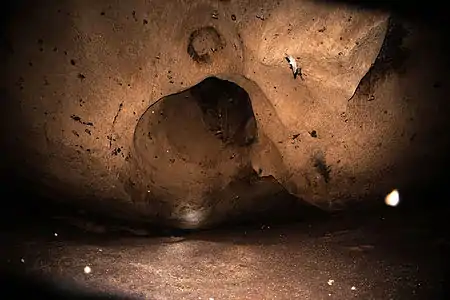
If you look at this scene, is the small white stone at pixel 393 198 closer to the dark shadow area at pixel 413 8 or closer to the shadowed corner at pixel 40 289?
the dark shadow area at pixel 413 8

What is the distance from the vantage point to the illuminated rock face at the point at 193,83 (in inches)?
80.3

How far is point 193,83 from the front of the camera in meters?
2.26

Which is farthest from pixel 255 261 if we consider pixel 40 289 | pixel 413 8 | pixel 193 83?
pixel 413 8

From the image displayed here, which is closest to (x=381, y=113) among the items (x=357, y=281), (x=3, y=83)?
(x=357, y=281)

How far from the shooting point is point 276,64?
222 cm

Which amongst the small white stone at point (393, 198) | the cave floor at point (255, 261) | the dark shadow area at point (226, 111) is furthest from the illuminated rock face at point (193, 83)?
the dark shadow area at point (226, 111)

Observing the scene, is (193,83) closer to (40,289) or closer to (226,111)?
(226,111)

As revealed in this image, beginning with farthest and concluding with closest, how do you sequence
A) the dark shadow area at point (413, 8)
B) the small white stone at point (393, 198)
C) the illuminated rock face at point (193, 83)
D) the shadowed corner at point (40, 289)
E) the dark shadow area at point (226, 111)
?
the dark shadow area at point (226, 111) → the small white stone at point (393, 198) → the illuminated rock face at point (193, 83) → the dark shadow area at point (413, 8) → the shadowed corner at point (40, 289)

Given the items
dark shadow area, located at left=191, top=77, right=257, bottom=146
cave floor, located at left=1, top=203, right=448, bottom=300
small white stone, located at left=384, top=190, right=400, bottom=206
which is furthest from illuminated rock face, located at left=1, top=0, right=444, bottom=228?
dark shadow area, located at left=191, top=77, right=257, bottom=146

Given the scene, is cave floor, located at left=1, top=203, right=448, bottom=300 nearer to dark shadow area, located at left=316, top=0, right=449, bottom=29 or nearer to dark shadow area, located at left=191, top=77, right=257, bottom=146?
dark shadow area, located at left=316, top=0, right=449, bottom=29

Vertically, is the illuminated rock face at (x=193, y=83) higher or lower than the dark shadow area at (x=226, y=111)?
lower

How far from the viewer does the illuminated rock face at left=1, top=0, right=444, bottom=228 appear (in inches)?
80.3

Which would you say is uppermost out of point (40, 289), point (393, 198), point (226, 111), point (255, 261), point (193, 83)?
point (226, 111)

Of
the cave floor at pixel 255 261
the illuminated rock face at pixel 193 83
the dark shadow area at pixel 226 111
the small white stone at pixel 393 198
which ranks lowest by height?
the cave floor at pixel 255 261
